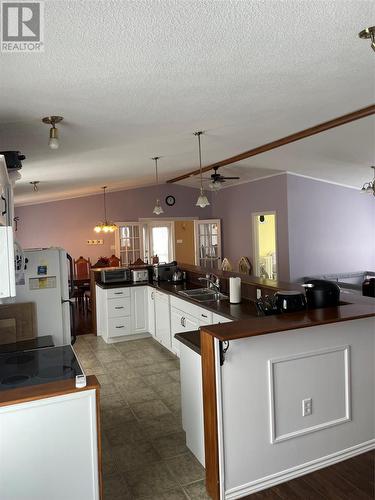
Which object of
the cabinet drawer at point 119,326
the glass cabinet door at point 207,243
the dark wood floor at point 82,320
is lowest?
the dark wood floor at point 82,320

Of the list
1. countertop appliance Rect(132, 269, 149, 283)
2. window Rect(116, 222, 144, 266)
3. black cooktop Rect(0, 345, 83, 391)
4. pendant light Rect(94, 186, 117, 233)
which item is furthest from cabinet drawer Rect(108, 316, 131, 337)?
window Rect(116, 222, 144, 266)

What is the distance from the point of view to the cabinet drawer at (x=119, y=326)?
5.61 meters

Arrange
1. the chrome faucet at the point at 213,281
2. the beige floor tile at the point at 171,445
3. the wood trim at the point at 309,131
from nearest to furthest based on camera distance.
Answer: the beige floor tile at the point at 171,445 → the wood trim at the point at 309,131 → the chrome faucet at the point at 213,281

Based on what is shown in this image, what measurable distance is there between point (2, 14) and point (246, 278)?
3445 mm

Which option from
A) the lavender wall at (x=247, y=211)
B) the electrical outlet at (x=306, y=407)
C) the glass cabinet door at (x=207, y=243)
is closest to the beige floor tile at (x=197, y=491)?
the electrical outlet at (x=306, y=407)

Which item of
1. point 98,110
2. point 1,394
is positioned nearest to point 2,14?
point 98,110

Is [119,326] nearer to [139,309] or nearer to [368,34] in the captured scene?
[139,309]

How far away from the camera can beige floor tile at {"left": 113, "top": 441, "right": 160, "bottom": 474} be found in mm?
2639

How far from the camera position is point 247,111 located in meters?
3.45

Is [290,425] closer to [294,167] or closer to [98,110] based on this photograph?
[98,110]

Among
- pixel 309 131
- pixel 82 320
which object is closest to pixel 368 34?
pixel 309 131

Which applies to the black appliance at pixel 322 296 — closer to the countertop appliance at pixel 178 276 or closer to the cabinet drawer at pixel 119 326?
the countertop appliance at pixel 178 276

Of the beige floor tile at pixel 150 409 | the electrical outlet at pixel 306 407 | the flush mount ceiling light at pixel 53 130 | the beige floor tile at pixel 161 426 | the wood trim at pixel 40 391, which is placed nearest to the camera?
the wood trim at pixel 40 391

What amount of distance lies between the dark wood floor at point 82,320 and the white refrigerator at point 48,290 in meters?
2.62
